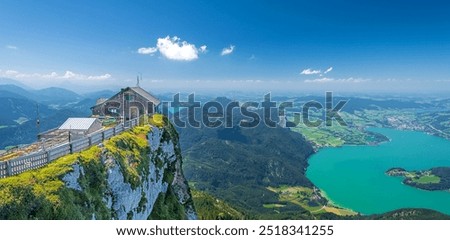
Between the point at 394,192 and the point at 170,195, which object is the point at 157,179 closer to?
the point at 170,195

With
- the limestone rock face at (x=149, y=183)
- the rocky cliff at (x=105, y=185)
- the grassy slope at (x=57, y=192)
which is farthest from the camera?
the limestone rock face at (x=149, y=183)

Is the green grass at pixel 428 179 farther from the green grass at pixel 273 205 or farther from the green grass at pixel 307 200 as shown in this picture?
the green grass at pixel 273 205

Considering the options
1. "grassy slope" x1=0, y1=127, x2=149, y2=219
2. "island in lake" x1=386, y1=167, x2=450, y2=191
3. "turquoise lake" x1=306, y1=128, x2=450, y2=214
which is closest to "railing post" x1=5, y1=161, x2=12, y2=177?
"grassy slope" x1=0, y1=127, x2=149, y2=219

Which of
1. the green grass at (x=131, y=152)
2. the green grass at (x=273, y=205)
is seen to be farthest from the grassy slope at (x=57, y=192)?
the green grass at (x=273, y=205)

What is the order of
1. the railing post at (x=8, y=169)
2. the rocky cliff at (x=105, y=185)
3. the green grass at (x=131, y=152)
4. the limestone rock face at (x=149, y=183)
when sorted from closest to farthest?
the rocky cliff at (x=105, y=185) < the railing post at (x=8, y=169) < the limestone rock face at (x=149, y=183) < the green grass at (x=131, y=152)

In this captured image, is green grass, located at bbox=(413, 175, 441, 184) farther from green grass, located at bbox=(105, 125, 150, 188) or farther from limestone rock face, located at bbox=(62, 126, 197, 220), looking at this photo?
green grass, located at bbox=(105, 125, 150, 188)

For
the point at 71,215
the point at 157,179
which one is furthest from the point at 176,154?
the point at 71,215

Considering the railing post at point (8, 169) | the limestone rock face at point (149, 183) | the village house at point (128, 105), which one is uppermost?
the village house at point (128, 105)

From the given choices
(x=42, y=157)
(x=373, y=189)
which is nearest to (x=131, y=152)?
(x=42, y=157)
